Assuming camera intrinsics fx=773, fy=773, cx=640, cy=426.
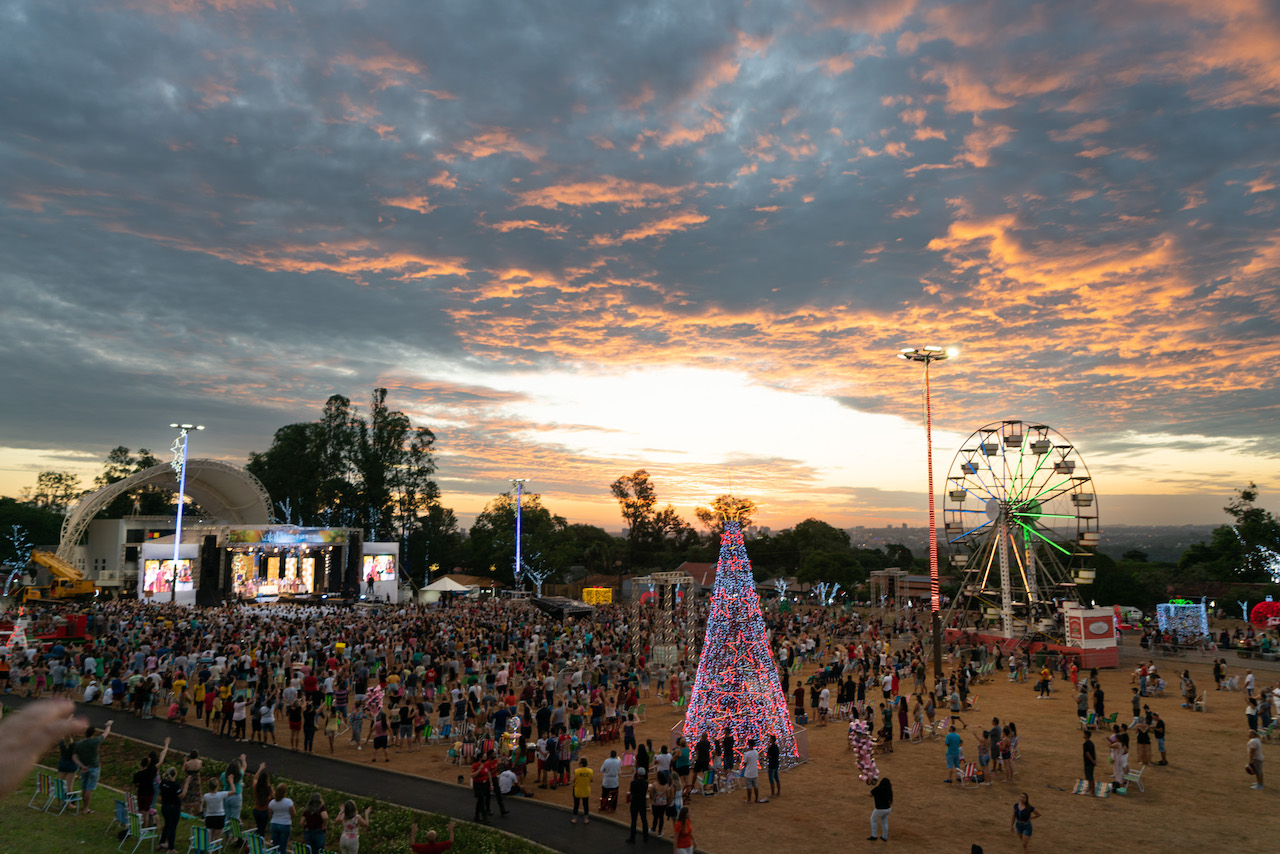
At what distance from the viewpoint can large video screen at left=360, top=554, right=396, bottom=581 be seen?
2304 inches

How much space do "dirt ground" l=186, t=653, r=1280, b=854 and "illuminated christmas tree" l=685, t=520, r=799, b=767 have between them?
1.09 m

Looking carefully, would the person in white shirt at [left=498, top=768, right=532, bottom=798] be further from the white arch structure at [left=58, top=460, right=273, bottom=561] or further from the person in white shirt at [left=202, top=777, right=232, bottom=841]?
the white arch structure at [left=58, top=460, right=273, bottom=561]

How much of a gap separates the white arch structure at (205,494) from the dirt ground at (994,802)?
4629cm

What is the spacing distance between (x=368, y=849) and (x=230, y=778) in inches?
99.7

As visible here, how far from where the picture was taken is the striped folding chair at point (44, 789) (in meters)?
14.2

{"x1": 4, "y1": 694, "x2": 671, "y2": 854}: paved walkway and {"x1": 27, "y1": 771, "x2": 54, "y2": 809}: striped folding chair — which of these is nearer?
{"x1": 4, "y1": 694, "x2": 671, "y2": 854}: paved walkway

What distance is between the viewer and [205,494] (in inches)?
2564

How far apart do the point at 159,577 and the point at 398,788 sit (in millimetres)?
42873

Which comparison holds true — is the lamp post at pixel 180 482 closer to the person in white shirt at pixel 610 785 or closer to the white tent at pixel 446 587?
the white tent at pixel 446 587

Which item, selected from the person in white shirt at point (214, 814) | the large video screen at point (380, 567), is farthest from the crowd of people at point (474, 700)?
the large video screen at point (380, 567)

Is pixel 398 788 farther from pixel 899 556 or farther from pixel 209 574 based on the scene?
pixel 899 556

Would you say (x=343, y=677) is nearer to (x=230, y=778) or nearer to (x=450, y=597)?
(x=230, y=778)

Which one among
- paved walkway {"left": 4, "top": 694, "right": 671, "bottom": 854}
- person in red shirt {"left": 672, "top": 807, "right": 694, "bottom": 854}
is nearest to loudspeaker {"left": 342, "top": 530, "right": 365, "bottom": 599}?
paved walkway {"left": 4, "top": 694, "right": 671, "bottom": 854}

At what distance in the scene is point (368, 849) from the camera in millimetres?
12594
